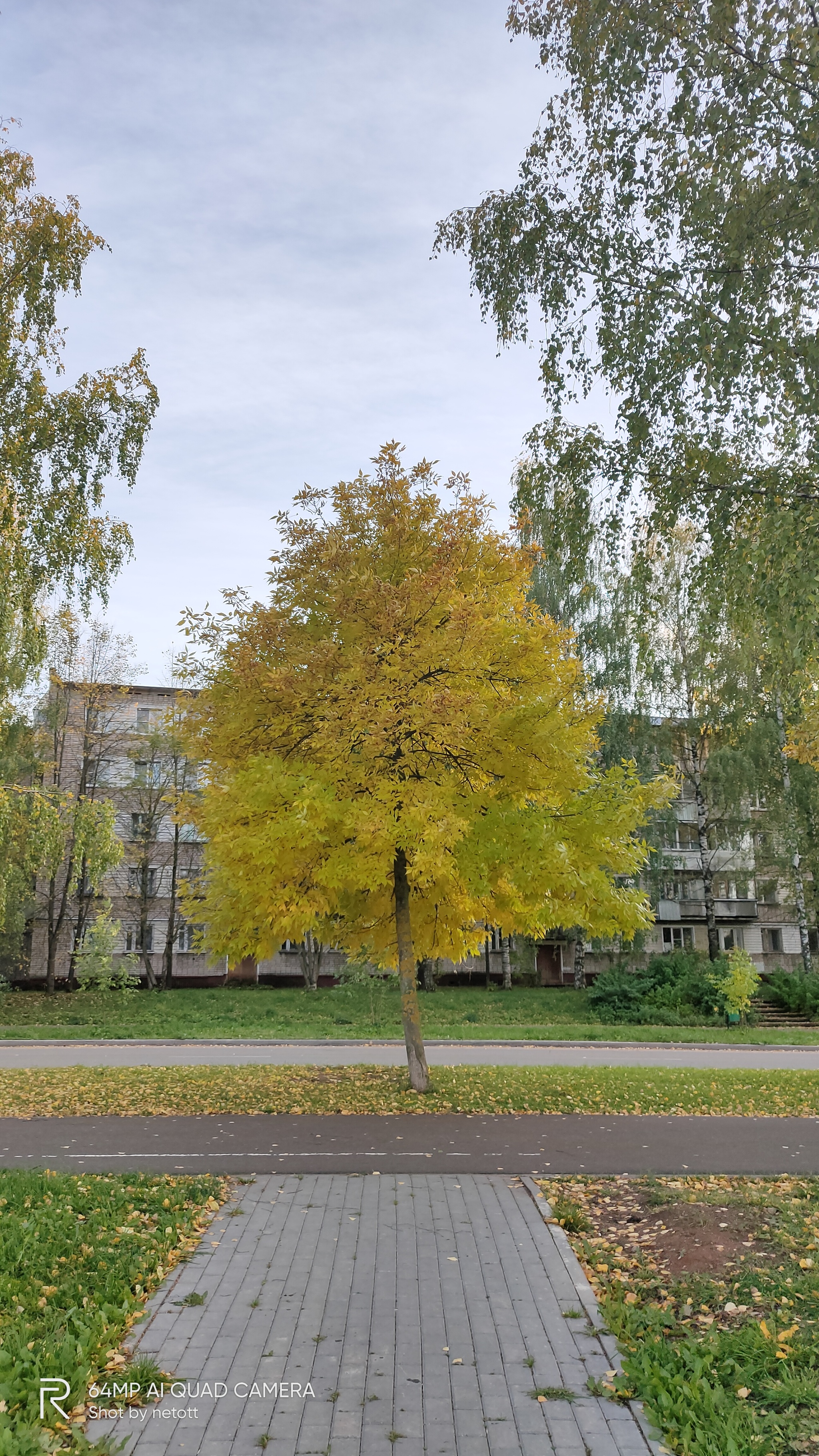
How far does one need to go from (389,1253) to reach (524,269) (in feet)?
26.1

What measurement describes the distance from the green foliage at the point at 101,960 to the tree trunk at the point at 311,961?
240 inches

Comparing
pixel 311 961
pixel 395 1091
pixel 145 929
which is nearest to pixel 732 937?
pixel 311 961

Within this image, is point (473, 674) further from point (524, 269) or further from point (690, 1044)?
point (690, 1044)

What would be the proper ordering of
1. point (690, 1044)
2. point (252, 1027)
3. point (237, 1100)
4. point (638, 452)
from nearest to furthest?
point (638, 452)
point (237, 1100)
point (690, 1044)
point (252, 1027)

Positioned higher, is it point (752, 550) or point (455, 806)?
point (752, 550)

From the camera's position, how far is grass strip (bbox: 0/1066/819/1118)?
1150 centimetres

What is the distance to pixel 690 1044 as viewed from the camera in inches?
→ 859

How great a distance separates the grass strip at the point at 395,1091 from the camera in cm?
1150

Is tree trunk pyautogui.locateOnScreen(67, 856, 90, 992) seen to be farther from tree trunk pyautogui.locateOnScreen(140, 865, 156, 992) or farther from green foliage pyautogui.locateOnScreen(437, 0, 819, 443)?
green foliage pyautogui.locateOnScreen(437, 0, 819, 443)

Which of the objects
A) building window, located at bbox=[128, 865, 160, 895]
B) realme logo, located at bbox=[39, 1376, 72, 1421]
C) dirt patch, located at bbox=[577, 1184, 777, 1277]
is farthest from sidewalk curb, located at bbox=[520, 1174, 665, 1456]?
building window, located at bbox=[128, 865, 160, 895]

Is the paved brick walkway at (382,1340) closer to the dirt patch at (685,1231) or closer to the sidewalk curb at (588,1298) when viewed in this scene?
the sidewalk curb at (588,1298)

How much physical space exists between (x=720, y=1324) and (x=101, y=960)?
2448 cm

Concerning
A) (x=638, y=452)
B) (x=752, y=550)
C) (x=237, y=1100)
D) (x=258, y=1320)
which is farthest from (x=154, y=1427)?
(x=237, y=1100)

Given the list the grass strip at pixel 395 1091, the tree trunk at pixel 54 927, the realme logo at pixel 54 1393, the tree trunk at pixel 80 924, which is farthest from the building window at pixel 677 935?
the realme logo at pixel 54 1393
